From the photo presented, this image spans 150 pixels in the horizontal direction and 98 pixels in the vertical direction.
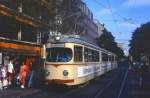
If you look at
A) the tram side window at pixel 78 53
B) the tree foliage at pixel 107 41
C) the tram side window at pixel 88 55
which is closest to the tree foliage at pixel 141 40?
the tree foliage at pixel 107 41

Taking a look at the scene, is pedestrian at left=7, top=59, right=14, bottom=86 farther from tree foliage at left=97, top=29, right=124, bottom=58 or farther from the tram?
tree foliage at left=97, top=29, right=124, bottom=58

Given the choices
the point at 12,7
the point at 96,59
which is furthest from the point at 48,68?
the point at 12,7

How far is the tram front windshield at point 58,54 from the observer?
1069 inches

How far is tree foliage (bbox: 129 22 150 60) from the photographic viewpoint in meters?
99.2

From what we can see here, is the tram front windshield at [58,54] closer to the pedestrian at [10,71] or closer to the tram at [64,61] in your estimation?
the tram at [64,61]

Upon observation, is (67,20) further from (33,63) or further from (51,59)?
(51,59)

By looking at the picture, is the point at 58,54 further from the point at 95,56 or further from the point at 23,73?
the point at 95,56

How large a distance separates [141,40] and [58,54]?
7919 cm

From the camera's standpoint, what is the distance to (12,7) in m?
38.9

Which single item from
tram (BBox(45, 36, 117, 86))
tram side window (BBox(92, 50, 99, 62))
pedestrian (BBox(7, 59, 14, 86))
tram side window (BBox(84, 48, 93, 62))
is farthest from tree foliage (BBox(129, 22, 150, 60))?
tram (BBox(45, 36, 117, 86))

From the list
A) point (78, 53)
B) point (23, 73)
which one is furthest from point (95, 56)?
point (23, 73)

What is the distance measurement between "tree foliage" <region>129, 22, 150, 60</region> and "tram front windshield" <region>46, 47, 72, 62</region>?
218ft

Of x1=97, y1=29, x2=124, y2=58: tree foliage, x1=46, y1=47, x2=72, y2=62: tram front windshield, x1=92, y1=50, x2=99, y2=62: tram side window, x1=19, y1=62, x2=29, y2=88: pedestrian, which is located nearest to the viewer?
x1=46, y1=47, x2=72, y2=62: tram front windshield

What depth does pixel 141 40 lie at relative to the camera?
344 feet
